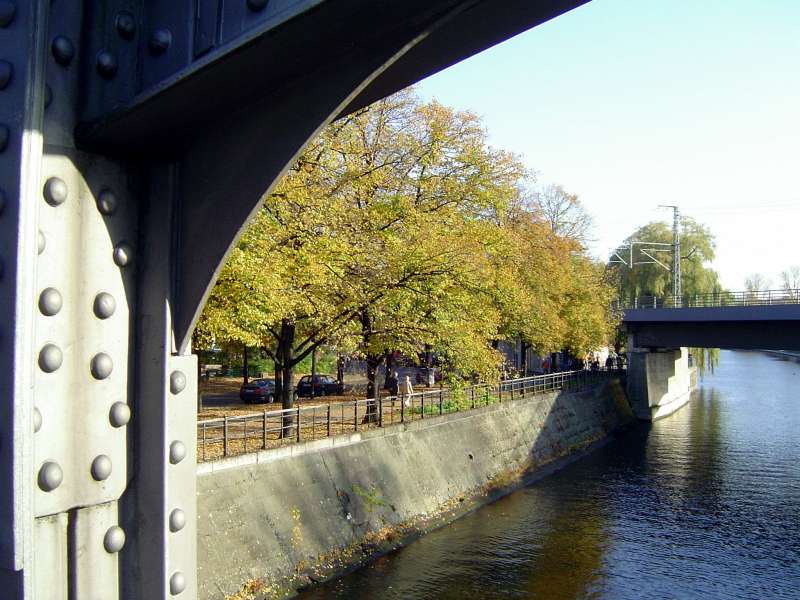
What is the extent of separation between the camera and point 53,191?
9.12 feet

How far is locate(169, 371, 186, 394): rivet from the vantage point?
317cm

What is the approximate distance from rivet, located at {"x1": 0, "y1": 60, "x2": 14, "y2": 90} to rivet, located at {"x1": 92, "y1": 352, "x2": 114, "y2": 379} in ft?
3.40

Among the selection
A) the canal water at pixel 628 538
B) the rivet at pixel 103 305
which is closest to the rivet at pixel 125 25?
the rivet at pixel 103 305

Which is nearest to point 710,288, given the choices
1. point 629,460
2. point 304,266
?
point 629,460

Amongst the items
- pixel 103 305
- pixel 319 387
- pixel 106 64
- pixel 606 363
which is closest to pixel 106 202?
pixel 103 305

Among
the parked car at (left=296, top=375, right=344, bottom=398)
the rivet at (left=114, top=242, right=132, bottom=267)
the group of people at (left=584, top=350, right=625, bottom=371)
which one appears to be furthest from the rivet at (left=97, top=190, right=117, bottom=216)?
the group of people at (left=584, top=350, right=625, bottom=371)

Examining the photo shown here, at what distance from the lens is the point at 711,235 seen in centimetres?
5462

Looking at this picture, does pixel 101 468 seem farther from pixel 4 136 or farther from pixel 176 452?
pixel 4 136

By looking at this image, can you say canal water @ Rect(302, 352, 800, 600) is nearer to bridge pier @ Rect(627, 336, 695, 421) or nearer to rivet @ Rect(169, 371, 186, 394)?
A: bridge pier @ Rect(627, 336, 695, 421)

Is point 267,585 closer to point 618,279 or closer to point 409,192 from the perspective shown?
point 409,192

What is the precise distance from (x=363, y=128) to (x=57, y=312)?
794 inches

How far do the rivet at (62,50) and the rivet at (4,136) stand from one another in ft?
1.19

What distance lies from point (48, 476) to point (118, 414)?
37 centimetres

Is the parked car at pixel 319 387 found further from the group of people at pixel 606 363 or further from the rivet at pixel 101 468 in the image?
the rivet at pixel 101 468
